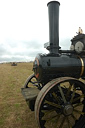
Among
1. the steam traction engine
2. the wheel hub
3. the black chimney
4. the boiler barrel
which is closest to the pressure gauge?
the steam traction engine

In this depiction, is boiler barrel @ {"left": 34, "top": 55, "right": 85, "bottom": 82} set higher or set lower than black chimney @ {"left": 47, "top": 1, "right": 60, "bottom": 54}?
lower

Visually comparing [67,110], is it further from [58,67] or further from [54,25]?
[54,25]

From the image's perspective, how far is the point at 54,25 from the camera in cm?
387

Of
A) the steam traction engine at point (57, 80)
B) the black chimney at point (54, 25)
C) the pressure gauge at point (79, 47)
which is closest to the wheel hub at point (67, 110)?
the steam traction engine at point (57, 80)

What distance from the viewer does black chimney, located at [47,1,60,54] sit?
3855 mm

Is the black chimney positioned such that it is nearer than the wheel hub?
No

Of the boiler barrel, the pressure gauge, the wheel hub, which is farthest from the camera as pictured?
the pressure gauge

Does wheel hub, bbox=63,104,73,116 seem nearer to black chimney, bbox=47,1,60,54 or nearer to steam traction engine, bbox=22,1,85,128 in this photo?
steam traction engine, bbox=22,1,85,128

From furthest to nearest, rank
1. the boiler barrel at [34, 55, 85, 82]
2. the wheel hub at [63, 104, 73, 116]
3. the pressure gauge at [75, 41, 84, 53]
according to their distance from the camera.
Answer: the pressure gauge at [75, 41, 84, 53], the boiler barrel at [34, 55, 85, 82], the wheel hub at [63, 104, 73, 116]

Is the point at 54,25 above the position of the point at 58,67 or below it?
above

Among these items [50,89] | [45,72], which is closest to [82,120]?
[50,89]

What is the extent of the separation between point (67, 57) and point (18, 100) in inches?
135

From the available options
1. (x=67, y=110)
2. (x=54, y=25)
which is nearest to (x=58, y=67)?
(x=67, y=110)

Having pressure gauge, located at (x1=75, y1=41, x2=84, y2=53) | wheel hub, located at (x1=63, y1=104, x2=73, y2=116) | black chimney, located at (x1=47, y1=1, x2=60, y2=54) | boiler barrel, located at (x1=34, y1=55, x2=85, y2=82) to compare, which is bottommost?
wheel hub, located at (x1=63, y1=104, x2=73, y2=116)
